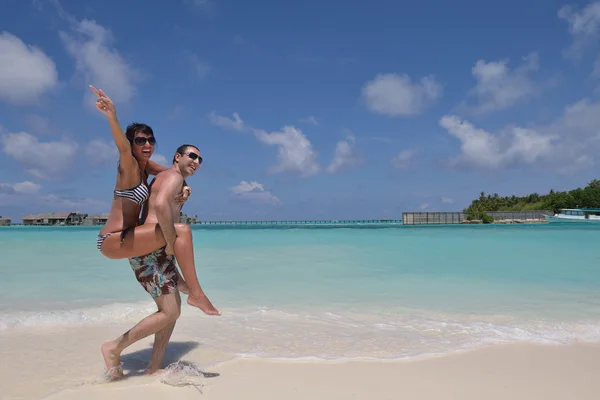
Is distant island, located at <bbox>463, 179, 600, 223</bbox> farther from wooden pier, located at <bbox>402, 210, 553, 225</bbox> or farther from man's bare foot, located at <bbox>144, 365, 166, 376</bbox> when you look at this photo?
man's bare foot, located at <bbox>144, 365, 166, 376</bbox>

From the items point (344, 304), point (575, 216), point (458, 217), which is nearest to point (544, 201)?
point (575, 216)

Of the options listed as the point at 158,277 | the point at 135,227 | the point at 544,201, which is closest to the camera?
the point at 135,227

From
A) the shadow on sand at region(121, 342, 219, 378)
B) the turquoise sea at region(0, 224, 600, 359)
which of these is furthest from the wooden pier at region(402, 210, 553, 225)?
the shadow on sand at region(121, 342, 219, 378)

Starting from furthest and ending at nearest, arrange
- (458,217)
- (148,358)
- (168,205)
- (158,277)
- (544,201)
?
(544,201) → (458,217) → (148,358) → (158,277) → (168,205)

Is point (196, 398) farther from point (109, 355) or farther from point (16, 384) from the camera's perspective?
point (16, 384)

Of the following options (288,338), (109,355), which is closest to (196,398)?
(109,355)

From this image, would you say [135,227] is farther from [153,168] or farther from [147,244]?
[153,168]

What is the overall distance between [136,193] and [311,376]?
69.3 inches

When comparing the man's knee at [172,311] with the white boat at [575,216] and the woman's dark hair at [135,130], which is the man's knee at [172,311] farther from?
the white boat at [575,216]

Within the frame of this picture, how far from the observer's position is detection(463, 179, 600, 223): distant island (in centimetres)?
8812

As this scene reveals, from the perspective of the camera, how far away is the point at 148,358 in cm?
358

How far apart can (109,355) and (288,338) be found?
1.77 m

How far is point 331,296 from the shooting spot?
22.0 ft

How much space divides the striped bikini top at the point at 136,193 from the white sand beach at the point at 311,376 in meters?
1.22
